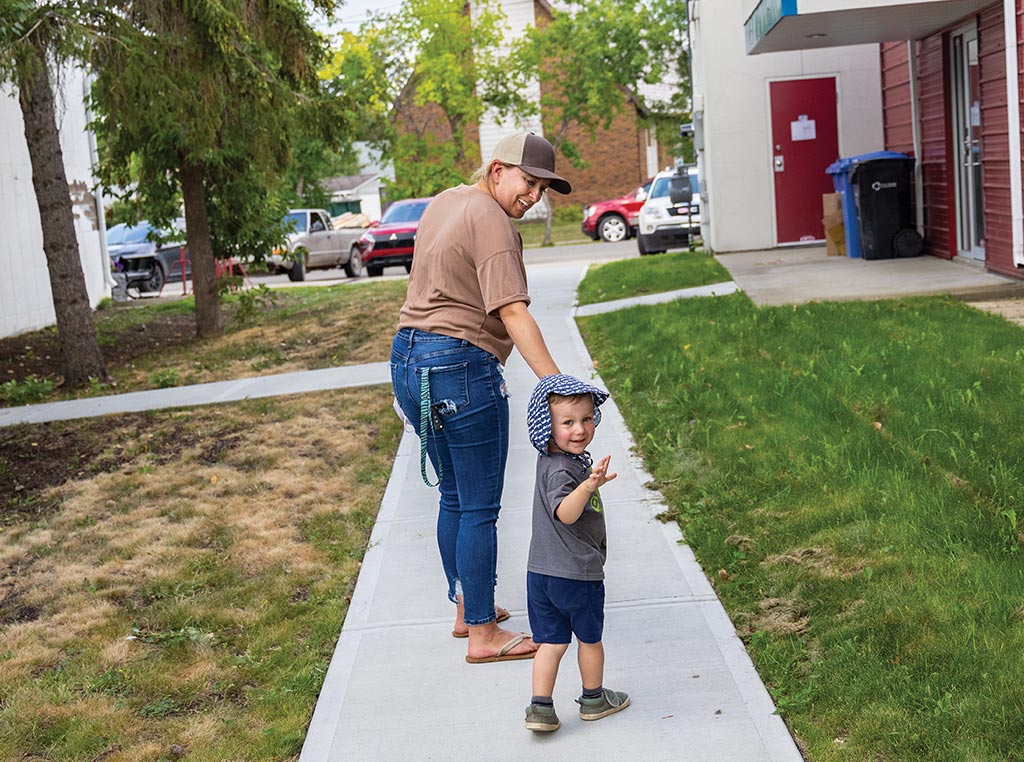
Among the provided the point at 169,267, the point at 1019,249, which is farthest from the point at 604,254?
the point at 1019,249

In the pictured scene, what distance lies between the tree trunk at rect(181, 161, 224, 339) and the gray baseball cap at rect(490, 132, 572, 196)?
12.2 m

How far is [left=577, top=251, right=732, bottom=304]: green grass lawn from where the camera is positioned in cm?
1494

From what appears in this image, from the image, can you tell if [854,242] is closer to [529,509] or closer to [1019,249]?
[1019,249]

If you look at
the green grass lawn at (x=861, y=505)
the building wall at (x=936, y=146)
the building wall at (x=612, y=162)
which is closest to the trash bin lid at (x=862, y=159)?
the building wall at (x=936, y=146)

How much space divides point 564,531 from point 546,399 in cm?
42

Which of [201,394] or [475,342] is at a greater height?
[475,342]

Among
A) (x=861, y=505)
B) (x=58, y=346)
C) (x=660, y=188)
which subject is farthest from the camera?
(x=660, y=188)

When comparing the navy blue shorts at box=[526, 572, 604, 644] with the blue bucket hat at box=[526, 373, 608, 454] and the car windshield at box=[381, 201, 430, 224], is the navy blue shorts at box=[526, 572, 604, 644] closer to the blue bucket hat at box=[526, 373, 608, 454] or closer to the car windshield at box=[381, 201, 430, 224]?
the blue bucket hat at box=[526, 373, 608, 454]

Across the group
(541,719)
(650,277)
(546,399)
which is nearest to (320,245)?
(650,277)

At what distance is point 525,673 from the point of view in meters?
4.57

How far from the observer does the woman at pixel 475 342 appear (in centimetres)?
432

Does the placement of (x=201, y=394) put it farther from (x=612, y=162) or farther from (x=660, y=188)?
(x=612, y=162)

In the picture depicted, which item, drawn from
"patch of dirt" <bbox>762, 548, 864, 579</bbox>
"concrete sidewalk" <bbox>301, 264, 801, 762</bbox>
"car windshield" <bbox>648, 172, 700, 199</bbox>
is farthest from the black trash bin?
"patch of dirt" <bbox>762, 548, 864, 579</bbox>

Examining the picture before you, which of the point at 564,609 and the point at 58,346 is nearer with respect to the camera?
the point at 564,609
